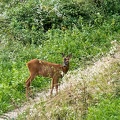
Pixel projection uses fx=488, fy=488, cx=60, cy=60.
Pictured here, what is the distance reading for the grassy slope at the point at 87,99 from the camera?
9.07 metres

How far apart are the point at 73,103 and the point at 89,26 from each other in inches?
351

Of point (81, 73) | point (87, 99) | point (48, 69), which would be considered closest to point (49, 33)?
point (48, 69)

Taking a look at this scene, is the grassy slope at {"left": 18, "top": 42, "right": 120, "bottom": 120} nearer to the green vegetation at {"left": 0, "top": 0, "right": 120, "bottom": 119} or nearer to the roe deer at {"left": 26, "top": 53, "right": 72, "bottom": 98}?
the roe deer at {"left": 26, "top": 53, "right": 72, "bottom": 98}

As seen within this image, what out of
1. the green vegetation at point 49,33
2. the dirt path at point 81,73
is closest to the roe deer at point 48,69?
the green vegetation at point 49,33

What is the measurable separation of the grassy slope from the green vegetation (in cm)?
308

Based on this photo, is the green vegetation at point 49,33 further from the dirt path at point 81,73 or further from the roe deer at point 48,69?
the dirt path at point 81,73

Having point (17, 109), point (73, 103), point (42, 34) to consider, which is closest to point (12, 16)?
point (42, 34)

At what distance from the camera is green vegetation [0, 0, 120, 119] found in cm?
1462

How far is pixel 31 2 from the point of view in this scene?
65.8 feet

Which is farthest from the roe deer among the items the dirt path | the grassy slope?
the grassy slope

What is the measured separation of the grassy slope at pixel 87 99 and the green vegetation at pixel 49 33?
10.1ft

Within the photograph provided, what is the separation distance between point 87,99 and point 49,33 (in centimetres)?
839

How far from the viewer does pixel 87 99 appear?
962 centimetres

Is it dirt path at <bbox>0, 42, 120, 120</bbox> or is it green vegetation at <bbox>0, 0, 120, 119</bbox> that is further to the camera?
green vegetation at <bbox>0, 0, 120, 119</bbox>
